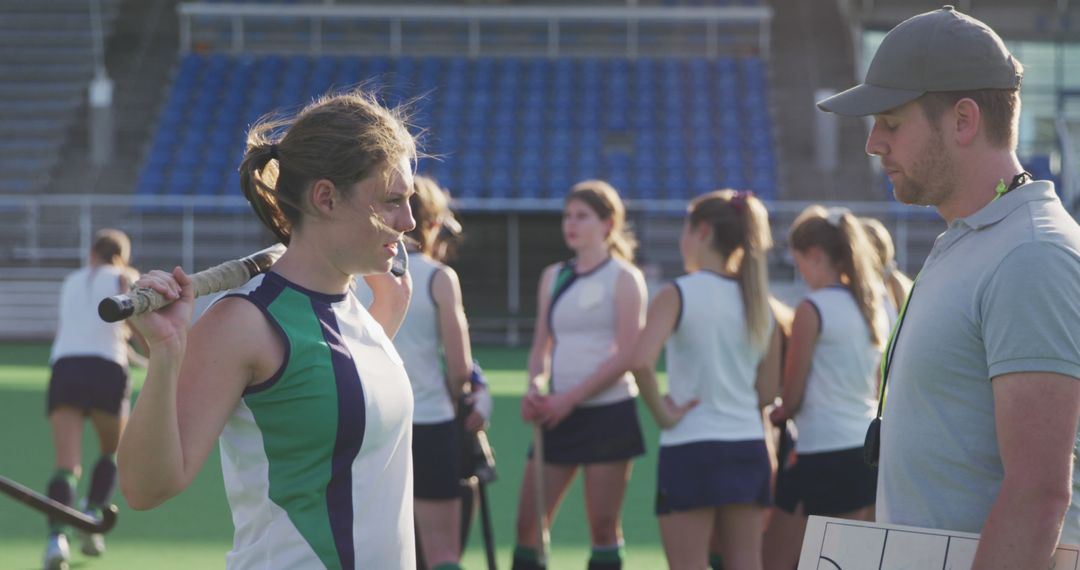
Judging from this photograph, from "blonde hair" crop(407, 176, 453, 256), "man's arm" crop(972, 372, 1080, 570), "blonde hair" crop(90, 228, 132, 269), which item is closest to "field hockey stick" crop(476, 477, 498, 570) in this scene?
"blonde hair" crop(407, 176, 453, 256)

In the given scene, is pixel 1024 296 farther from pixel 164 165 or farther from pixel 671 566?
pixel 164 165

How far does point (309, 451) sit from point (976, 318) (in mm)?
1168

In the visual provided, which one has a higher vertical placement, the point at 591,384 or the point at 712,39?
the point at 712,39

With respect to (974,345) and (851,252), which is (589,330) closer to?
(851,252)

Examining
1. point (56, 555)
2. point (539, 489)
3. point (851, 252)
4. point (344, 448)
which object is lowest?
point (56, 555)

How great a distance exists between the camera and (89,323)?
6.75m

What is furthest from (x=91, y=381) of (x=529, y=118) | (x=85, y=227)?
(x=529, y=118)

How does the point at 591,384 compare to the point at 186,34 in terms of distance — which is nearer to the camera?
the point at 591,384

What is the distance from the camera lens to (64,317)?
680 cm

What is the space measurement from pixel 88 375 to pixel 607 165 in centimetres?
1717

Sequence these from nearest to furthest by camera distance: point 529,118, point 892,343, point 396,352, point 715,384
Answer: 1. point 892,343
2. point 396,352
3. point 715,384
4. point 529,118

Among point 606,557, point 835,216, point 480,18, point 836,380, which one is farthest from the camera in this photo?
point 480,18

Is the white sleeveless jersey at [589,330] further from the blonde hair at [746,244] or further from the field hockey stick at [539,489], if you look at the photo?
the blonde hair at [746,244]

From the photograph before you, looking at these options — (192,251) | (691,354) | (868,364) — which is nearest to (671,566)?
(691,354)
